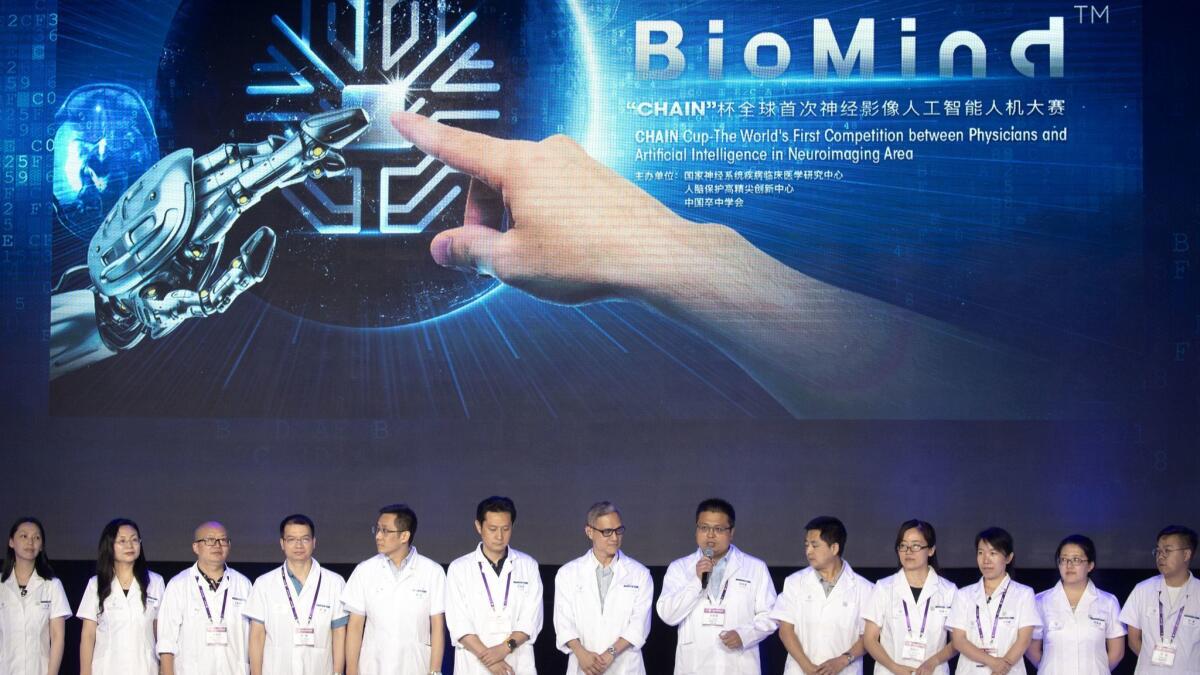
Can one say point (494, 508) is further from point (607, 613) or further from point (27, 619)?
point (27, 619)

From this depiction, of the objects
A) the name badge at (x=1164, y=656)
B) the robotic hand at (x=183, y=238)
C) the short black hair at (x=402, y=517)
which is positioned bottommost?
the name badge at (x=1164, y=656)

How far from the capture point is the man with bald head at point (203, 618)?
511 cm

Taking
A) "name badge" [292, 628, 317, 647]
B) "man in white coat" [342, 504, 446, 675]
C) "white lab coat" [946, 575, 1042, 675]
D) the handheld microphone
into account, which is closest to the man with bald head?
"name badge" [292, 628, 317, 647]

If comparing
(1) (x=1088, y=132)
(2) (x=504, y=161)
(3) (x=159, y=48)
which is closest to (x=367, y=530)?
(2) (x=504, y=161)

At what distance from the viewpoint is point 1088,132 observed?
20.2ft

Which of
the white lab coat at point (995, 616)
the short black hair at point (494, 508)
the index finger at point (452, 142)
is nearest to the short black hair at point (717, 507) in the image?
the short black hair at point (494, 508)

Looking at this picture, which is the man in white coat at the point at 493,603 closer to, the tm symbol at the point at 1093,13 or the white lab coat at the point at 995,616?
the white lab coat at the point at 995,616

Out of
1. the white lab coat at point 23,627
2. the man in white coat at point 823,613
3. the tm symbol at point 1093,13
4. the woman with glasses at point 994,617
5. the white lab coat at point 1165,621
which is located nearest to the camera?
the woman with glasses at point 994,617

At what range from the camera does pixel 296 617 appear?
201 inches

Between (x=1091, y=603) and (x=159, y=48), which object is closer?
(x=1091, y=603)

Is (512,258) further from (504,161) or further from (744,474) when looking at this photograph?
(744,474)

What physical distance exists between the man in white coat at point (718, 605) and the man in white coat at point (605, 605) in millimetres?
132

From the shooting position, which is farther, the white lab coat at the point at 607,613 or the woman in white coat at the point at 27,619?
the woman in white coat at the point at 27,619

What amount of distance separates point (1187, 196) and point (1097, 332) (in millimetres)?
784
